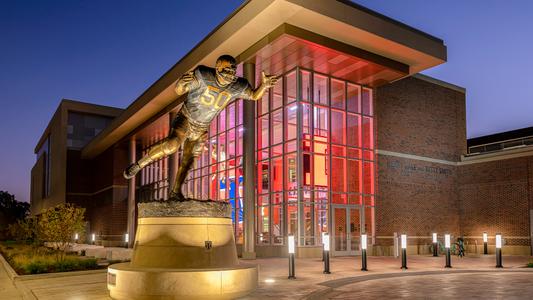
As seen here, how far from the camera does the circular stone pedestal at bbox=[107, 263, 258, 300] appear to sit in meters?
8.30

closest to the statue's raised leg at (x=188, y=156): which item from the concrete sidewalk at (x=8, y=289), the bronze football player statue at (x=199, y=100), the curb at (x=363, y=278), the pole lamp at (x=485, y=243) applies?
the bronze football player statue at (x=199, y=100)

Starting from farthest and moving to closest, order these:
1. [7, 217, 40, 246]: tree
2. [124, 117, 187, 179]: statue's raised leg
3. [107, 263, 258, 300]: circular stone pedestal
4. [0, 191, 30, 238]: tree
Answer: [0, 191, 30, 238]: tree → [7, 217, 40, 246]: tree → [124, 117, 187, 179]: statue's raised leg → [107, 263, 258, 300]: circular stone pedestal

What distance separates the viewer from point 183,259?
29.2ft

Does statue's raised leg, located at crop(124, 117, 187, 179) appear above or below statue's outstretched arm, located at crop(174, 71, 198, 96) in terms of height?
below

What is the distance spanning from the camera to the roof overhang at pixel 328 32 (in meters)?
19.6

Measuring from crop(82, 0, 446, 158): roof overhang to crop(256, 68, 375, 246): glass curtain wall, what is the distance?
308 cm

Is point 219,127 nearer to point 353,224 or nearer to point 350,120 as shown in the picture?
point 350,120

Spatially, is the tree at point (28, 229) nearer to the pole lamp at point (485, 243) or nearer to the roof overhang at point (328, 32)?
the roof overhang at point (328, 32)

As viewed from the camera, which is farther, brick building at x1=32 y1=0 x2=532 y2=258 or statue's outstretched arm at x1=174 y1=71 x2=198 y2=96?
brick building at x1=32 y1=0 x2=532 y2=258

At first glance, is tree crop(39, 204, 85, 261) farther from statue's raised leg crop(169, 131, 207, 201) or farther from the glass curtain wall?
statue's raised leg crop(169, 131, 207, 201)

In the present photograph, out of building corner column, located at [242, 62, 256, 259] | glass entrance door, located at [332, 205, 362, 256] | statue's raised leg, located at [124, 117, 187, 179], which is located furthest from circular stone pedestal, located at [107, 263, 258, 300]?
glass entrance door, located at [332, 205, 362, 256]

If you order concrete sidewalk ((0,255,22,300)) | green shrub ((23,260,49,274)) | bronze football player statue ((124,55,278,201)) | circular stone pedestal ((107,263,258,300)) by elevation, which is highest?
bronze football player statue ((124,55,278,201))

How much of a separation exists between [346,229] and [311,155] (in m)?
4.12

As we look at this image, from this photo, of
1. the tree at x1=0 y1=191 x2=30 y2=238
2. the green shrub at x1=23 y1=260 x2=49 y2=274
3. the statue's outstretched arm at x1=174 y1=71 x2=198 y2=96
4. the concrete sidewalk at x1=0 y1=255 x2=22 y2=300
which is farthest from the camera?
the tree at x1=0 y1=191 x2=30 y2=238
